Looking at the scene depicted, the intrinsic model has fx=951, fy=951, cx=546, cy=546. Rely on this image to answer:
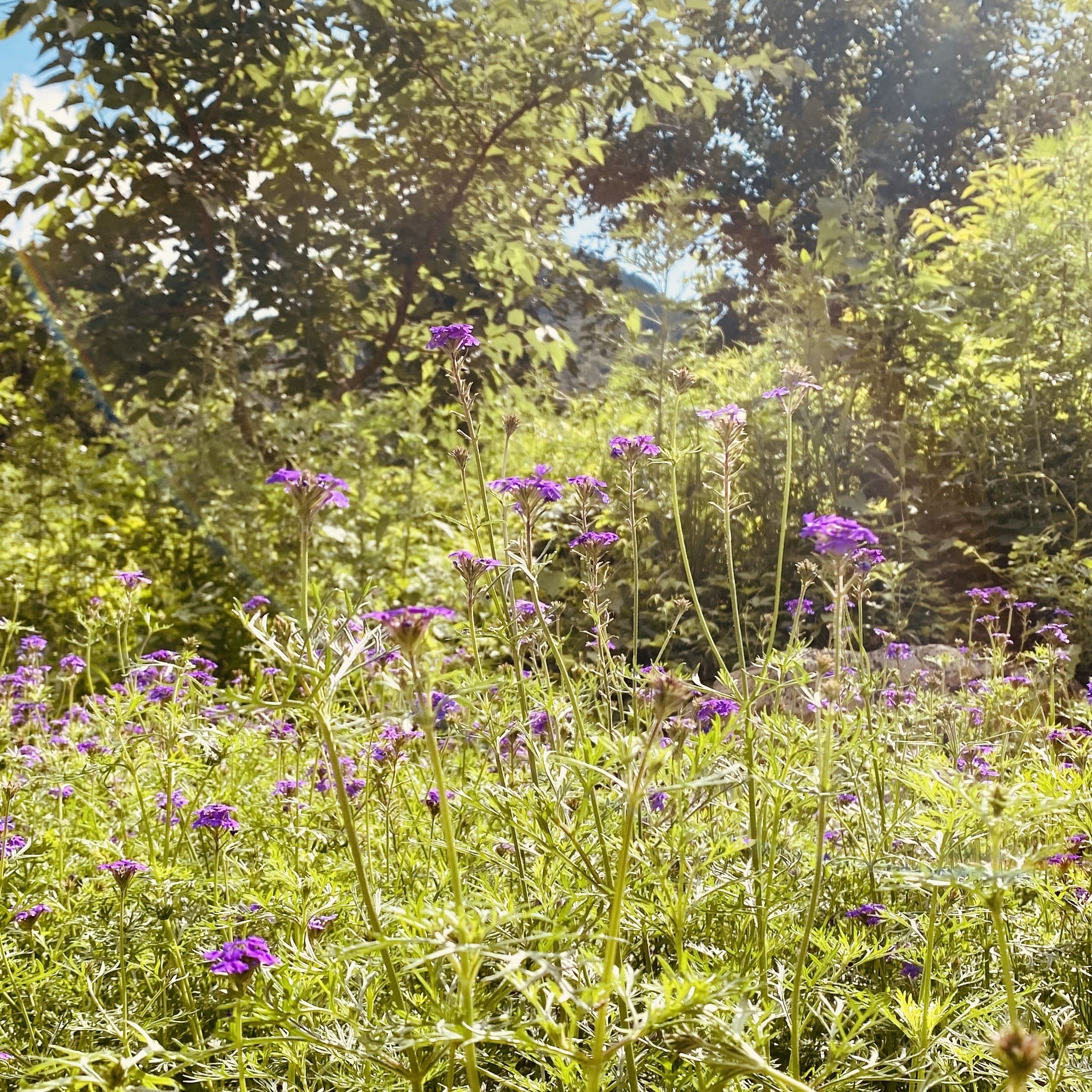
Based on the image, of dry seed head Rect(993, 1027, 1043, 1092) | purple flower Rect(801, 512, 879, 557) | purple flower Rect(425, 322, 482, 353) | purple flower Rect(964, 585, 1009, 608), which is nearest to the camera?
dry seed head Rect(993, 1027, 1043, 1092)

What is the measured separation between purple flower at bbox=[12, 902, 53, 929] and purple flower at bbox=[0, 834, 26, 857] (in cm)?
13

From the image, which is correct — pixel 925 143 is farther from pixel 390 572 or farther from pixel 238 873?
pixel 238 873

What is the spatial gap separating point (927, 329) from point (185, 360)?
4.27 meters

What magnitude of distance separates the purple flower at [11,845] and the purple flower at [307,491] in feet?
3.74

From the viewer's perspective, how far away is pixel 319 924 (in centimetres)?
154

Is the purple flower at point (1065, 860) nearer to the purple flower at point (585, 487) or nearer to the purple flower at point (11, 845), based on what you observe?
the purple flower at point (585, 487)

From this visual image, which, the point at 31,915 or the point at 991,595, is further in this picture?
the point at 991,595

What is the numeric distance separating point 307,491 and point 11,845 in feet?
4.53

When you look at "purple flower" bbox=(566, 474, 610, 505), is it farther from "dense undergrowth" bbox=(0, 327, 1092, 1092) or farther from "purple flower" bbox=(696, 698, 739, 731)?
"purple flower" bbox=(696, 698, 739, 731)

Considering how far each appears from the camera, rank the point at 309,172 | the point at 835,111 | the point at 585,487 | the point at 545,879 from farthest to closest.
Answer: the point at 835,111, the point at 309,172, the point at 585,487, the point at 545,879

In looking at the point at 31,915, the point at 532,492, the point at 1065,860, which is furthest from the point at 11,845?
the point at 1065,860

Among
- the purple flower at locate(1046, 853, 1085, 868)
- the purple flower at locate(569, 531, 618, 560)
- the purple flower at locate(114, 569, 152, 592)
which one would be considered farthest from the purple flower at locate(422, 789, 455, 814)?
the purple flower at locate(1046, 853, 1085, 868)

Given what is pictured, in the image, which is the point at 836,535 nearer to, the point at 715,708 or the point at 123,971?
the point at 715,708

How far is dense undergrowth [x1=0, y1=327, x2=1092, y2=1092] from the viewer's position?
1.08 metres
